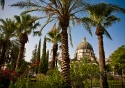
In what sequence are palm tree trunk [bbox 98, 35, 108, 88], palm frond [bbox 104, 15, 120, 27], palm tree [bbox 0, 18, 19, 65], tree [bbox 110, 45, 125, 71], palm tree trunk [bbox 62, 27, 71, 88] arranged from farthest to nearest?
tree [bbox 110, 45, 125, 71] < palm tree [bbox 0, 18, 19, 65] < palm frond [bbox 104, 15, 120, 27] < palm tree trunk [bbox 98, 35, 108, 88] < palm tree trunk [bbox 62, 27, 71, 88]

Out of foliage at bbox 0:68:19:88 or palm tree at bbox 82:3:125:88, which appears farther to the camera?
palm tree at bbox 82:3:125:88

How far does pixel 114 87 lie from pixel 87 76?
405 centimetres

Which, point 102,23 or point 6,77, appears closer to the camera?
point 6,77

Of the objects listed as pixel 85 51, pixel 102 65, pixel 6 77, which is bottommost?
pixel 6 77

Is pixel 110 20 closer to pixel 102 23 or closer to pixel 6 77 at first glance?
pixel 102 23

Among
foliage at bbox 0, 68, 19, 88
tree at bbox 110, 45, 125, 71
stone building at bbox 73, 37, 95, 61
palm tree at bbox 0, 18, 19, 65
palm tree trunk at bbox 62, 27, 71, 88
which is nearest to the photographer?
palm tree trunk at bbox 62, 27, 71, 88

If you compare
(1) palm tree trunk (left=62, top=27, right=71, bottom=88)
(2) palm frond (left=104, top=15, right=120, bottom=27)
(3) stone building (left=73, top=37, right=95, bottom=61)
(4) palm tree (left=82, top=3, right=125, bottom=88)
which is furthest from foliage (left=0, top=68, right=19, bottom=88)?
(3) stone building (left=73, top=37, right=95, bottom=61)

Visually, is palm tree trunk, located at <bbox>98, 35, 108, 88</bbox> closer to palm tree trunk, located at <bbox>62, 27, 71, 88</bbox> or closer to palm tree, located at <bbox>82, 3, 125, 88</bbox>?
palm tree, located at <bbox>82, 3, 125, 88</bbox>

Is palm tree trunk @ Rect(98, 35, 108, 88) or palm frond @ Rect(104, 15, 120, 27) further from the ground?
palm frond @ Rect(104, 15, 120, 27)

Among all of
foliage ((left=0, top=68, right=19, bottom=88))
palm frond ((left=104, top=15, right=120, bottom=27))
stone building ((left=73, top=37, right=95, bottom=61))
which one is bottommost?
foliage ((left=0, top=68, right=19, bottom=88))

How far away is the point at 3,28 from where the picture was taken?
80.1ft

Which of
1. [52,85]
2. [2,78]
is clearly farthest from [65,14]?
[2,78]

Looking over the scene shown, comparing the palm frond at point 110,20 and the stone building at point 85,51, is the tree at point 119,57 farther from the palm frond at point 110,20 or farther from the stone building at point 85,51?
the stone building at point 85,51

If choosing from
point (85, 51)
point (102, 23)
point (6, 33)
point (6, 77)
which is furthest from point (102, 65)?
point (85, 51)
